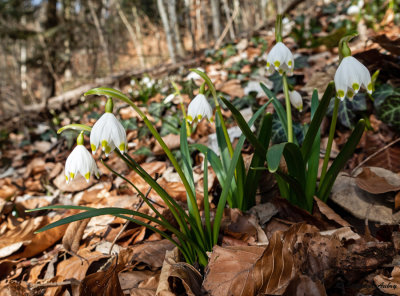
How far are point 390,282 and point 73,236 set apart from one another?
139cm

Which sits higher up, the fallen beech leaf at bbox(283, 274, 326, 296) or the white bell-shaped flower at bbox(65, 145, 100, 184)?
the white bell-shaped flower at bbox(65, 145, 100, 184)

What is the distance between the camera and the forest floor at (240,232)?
3.13 feet

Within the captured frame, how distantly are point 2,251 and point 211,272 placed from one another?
1247mm

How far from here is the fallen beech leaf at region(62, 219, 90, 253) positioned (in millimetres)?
1452

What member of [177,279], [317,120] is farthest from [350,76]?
[177,279]

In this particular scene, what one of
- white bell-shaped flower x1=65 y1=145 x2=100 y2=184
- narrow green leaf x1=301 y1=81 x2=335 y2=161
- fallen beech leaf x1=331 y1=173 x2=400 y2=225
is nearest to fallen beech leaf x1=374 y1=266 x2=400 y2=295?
fallen beech leaf x1=331 y1=173 x2=400 y2=225

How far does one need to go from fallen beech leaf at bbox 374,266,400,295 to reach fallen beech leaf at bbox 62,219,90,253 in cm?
133

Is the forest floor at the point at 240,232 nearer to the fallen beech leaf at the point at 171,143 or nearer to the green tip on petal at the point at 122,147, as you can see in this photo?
the fallen beech leaf at the point at 171,143

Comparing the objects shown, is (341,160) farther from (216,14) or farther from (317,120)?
(216,14)

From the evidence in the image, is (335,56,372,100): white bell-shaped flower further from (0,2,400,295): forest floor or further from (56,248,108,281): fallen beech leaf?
(56,248,108,281): fallen beech leaf

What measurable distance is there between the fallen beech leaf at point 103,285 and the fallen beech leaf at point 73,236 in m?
0.39

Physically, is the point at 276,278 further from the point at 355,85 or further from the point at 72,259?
the point at 72,259

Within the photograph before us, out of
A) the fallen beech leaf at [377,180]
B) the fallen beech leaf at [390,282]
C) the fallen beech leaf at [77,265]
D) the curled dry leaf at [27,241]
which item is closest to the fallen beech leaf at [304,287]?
the fallen beech leaf at [390,282]

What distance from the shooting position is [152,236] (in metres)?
1.46
